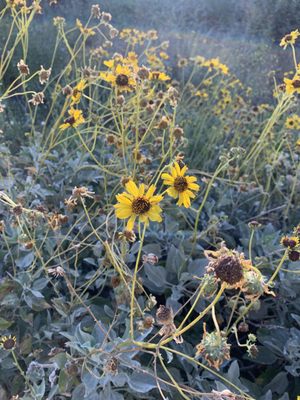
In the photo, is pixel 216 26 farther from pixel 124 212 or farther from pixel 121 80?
pixel 124 212

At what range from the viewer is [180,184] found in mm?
1027

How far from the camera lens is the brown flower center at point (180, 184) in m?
1.03

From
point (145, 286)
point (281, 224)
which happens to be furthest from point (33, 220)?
point (281, 224)

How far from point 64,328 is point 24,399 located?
219 millimetres

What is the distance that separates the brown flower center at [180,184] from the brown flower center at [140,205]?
0.16 metres

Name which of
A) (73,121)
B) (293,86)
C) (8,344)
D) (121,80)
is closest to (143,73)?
(121,80)

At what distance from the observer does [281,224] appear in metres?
1.86

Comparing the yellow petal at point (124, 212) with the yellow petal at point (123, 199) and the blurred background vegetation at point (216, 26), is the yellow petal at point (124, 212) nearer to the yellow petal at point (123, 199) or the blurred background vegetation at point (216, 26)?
the yellow petal at point (123, 199)

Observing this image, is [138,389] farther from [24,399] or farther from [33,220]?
[33,220]

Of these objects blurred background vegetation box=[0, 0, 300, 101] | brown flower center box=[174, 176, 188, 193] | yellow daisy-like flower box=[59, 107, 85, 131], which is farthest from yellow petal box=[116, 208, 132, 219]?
blurred background vegetation box=[0, 0, 300, 101]

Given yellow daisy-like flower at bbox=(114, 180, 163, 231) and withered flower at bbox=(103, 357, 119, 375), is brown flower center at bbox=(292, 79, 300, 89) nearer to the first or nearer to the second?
yellow daisy-like flower at bbox=(114, 180, 163, 231)

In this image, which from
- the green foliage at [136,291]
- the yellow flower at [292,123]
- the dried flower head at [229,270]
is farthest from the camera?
the yellow flower at [292,123]

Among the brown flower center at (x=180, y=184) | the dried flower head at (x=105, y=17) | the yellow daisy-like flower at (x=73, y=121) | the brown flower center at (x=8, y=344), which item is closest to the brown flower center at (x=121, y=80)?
the yellow daisy-like flower at (x=73, y=121)

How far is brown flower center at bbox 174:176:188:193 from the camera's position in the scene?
1025 mm
